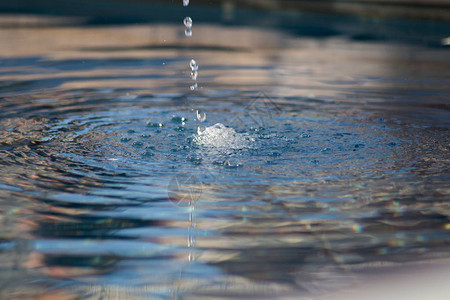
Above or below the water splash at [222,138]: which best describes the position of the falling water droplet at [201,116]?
above

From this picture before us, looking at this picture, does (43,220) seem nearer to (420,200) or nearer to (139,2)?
(420,200)

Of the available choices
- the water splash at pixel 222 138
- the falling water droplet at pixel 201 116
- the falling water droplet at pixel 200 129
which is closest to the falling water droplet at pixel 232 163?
the water splash at pixel 222 138

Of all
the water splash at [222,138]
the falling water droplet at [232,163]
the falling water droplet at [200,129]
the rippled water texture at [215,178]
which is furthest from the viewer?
the falling water droplet at [200,129]

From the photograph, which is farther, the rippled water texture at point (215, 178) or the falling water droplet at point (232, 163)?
the falling water droplet at point (232, 163)

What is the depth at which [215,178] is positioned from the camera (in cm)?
282

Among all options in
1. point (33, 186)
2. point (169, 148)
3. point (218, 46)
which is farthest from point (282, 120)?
point (218, 46)

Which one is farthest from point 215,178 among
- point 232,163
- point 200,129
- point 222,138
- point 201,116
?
point 201,116

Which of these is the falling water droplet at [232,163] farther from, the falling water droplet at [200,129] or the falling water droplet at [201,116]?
the falling water droplet at [201,116]

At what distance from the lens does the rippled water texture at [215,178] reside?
1.98 meters

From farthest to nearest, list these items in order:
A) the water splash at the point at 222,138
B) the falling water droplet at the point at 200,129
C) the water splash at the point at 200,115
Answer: the water splash at the point at 200,115 < the falling water droplet at the point at 200,129 < the water splash at the point at 222,138

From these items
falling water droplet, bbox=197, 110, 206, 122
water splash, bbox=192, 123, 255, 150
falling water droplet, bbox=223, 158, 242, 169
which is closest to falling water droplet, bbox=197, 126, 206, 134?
water splash, bbox=192, 123, 255, 150

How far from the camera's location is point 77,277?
1.92m

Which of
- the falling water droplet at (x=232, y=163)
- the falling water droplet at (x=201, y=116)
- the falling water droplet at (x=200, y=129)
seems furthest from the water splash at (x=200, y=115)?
the falling water droplet at (x=232, y=163)

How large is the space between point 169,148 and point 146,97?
4.62ft
